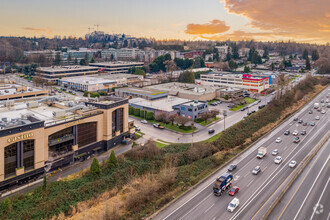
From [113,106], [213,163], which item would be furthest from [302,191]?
[113,106]

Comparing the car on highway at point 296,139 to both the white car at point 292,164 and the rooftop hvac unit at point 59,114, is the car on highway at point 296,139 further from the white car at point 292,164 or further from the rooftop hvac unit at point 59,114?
the rooftop hvac unit at point 59,114

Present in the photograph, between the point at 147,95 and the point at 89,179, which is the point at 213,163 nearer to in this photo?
the point at 89,179

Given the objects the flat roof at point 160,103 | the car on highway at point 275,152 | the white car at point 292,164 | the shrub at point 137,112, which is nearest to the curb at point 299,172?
the white car at point 292,164

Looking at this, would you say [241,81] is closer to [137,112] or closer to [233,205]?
[137,112]

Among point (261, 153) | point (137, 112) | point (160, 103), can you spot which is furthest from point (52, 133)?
point (160, 103)

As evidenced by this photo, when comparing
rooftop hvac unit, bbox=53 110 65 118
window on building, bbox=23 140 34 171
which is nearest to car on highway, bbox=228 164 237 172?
rooftop hvac unit, bbox=53 110 65 118

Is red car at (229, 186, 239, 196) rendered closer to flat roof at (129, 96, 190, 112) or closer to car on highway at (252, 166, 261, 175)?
car on highway at (252, 166, 261, 175)
